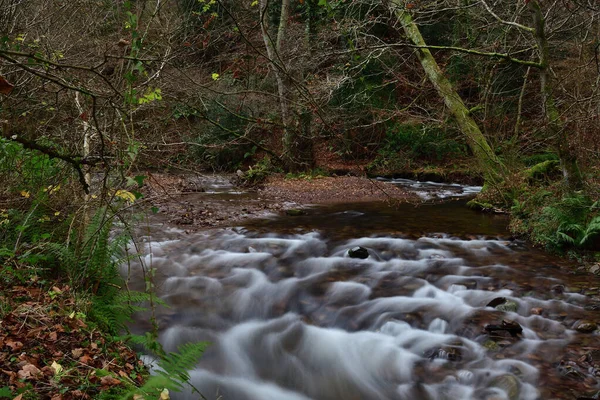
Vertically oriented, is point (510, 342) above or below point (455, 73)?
below

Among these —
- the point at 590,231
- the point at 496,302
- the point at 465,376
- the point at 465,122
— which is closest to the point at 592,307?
the point at 496,302

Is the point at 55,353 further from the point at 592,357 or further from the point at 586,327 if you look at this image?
the point at 586,327

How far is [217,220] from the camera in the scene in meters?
9.56

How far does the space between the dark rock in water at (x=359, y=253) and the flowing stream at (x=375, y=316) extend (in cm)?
9

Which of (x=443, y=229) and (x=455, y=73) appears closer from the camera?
(x=443, y=229)

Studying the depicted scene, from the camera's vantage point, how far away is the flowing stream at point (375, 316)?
13.8 feet

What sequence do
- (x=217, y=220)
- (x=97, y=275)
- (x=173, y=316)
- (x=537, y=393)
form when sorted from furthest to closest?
1. (x=217, y=220)
2. (x=173, y=316)
3. (x=97, y=275)
4. (x=537, y=393)

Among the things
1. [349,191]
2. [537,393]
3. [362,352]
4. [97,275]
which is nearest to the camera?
[537,393]

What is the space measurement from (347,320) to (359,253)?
1.90 metres

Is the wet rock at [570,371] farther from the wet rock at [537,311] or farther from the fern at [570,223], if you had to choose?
the fern at [570,223]

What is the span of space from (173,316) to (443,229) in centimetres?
575

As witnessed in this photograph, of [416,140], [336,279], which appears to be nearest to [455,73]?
[416,140]

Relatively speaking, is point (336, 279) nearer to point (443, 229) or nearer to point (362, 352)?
point (362, 352)

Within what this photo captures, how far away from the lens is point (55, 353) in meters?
3.23
